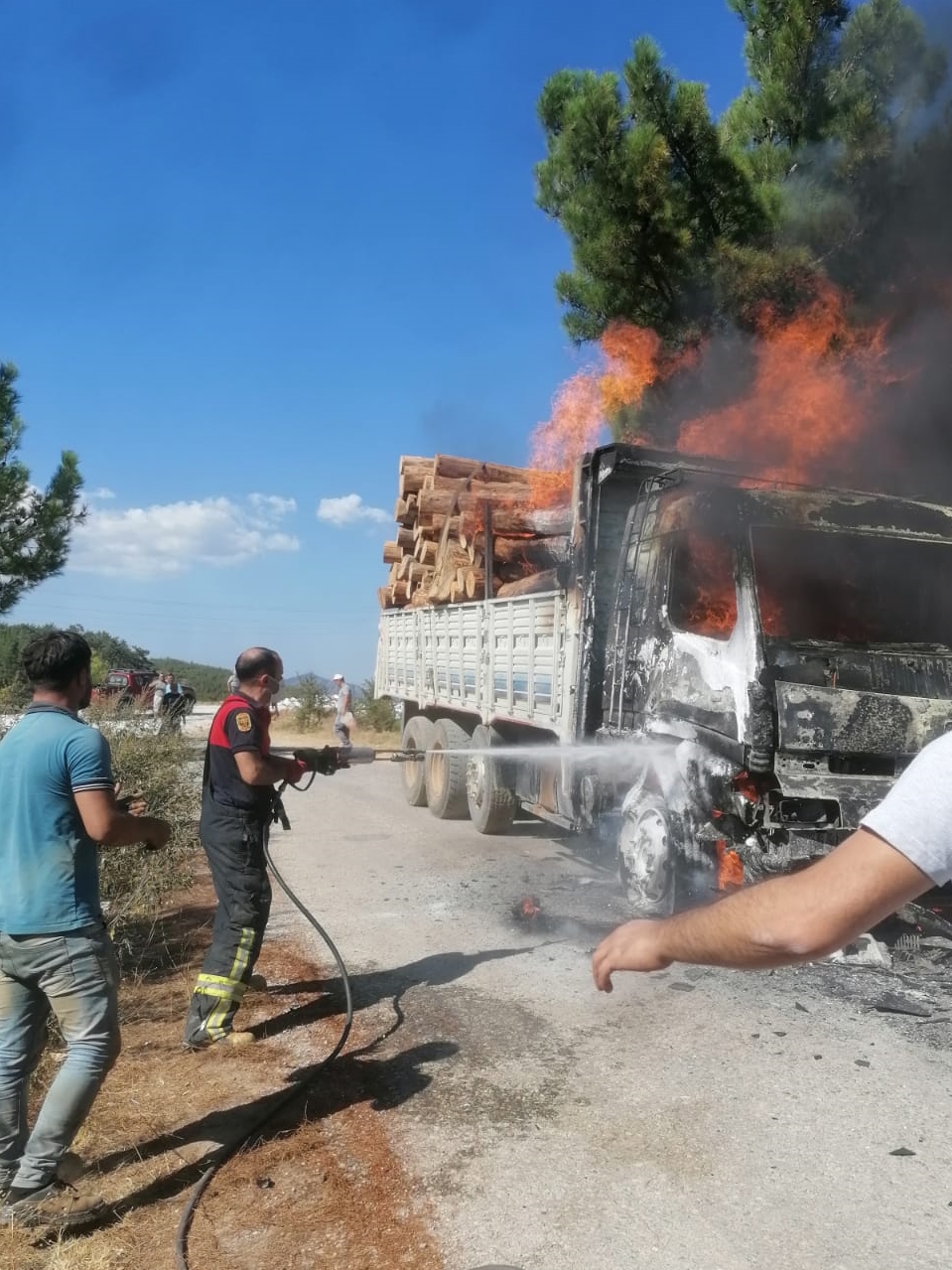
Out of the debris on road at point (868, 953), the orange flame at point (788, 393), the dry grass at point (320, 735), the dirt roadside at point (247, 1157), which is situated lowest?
the dirt roadside at point (247, 1157)

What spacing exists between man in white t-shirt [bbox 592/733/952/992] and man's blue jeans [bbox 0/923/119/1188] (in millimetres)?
2271

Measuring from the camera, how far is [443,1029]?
14.8 ft

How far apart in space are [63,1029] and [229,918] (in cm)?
146

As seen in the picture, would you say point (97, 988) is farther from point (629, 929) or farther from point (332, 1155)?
point (629, 929)

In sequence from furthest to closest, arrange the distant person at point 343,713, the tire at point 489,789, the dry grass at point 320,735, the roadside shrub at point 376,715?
the roadside shrub at point 376,715
the dry grass at point 320,735
the distant person at point 343,713
the tire at point 489,789

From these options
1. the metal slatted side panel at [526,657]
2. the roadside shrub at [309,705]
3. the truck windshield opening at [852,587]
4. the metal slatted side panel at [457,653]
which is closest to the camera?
the truck windshield opening at [852,587]

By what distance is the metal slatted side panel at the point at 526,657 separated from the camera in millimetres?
7059

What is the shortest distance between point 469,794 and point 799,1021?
17.4 feet

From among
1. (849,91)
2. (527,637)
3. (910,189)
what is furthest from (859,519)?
(849,91)

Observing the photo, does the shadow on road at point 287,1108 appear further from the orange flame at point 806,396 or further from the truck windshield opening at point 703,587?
the orange flame at point 806,396

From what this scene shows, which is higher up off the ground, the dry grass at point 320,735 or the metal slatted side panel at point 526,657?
A: the metal slatted side panel at point 526,657

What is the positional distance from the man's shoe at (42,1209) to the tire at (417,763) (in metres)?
7.59

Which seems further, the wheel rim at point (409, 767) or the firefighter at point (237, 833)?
the wheel rim at point (409, 767)

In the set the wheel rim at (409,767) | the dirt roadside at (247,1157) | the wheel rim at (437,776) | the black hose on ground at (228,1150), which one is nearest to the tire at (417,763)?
the wheel rim at (409,767)
